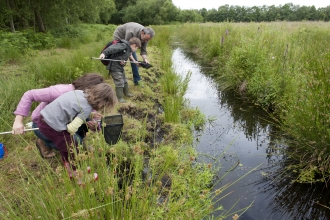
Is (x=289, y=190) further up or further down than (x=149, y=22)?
further down

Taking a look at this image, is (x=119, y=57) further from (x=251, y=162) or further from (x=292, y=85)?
(x=292, y=85)

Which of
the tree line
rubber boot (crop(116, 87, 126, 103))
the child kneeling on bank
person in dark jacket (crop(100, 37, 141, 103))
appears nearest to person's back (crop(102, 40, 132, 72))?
person in dark jacket (crop(100, 37, 141, 103))

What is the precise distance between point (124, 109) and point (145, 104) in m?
0.51

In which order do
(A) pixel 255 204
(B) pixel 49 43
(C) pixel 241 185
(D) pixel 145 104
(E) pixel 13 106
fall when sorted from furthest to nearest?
(B) pixel 49 43 → (D) pixel 145 104 → (E) pixel 13 106 → (C) pixel 241 185 → (A) pixel 255 204

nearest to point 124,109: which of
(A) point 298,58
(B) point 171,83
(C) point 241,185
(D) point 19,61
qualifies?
(B) point 171,83

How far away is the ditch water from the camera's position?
7.70ft

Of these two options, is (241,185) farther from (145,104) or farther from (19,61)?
(19,61)

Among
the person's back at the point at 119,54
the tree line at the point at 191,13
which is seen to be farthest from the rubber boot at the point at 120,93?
the tree line at the point at 191,13

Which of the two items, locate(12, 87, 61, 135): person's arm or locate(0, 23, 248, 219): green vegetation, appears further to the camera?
locate(12, 87, 61, 135): person's arm

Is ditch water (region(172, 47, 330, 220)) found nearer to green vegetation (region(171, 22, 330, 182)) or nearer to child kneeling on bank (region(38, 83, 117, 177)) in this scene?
green vegetation (region(171, 22, 330, 182))

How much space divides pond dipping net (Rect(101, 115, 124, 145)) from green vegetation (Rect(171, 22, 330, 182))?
6.14ft

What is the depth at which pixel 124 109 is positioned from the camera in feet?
13.1

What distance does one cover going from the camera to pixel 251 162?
3062 mm

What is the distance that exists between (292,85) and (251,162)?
1.57 meters
